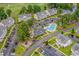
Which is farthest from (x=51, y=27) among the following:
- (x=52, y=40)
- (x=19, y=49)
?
(x=19, y=49)

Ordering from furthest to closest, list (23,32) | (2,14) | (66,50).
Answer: (2,14)
(23,32)
(66,50)

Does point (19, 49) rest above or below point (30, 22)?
below

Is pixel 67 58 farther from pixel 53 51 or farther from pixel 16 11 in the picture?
pixel 16 11

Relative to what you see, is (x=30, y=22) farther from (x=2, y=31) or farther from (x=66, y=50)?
(x=66, y=50)

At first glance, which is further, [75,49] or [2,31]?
[2,31]

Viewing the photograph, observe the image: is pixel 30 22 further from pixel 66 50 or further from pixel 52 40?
pixel 66 50

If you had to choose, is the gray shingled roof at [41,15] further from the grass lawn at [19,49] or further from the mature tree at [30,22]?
the grass lawn at [19,49]

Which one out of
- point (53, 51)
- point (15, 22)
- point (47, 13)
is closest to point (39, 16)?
point (47, 13)

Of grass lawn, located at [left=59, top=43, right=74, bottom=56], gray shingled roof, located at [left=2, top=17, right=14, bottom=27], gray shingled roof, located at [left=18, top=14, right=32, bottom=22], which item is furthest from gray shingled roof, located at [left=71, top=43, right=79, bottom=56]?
gray shingled roof, located at [left=2, top=17, right=14, bottom=27]

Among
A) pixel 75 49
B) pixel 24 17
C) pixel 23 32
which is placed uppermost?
pixel 24 17

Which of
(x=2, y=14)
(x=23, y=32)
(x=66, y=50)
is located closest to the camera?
(x=66, y=50)

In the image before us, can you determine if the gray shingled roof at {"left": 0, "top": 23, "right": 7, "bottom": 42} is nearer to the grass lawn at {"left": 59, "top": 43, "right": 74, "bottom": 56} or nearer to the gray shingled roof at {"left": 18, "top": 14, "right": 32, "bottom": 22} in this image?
the gray shingled roof at {"left": 18, "top": 14, "right": 32, "bottom": 22}
